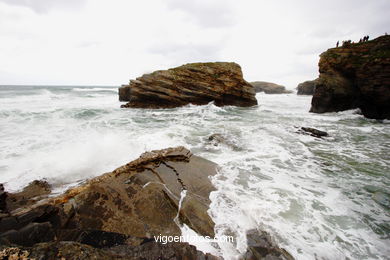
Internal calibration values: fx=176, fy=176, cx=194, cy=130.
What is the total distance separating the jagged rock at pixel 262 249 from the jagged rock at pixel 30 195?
436cm

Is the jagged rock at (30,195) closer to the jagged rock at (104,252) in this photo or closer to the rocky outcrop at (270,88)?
the jagged rock at (104,252)

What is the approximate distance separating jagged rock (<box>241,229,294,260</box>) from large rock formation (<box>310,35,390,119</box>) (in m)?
17.4

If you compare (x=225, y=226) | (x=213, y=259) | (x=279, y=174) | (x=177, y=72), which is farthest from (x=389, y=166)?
(x=177, y=72)

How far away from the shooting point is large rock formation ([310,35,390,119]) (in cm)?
1371

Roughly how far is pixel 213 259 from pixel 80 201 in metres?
2.28

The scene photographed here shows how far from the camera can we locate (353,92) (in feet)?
53.8

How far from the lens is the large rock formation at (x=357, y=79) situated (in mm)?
13706

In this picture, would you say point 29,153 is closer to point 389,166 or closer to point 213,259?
point 213,259

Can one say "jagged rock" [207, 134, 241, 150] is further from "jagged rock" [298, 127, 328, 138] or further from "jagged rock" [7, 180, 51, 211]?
"jagged rock" [7, 180, 51, 211]

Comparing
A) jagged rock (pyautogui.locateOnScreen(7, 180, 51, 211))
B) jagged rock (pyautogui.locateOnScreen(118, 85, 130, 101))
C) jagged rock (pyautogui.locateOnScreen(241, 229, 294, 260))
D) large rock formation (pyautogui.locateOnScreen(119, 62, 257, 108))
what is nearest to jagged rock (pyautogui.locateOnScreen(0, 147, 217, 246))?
jagged rock (pyautogui.locateOnScreen(241, 229, 294, 260))

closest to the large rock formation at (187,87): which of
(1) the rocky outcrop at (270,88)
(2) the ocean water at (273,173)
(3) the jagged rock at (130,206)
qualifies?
(2) the ocean water at (273,173)

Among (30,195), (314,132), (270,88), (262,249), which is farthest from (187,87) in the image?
(270,88)

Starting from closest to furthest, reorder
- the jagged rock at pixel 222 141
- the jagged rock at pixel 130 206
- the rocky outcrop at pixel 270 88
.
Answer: the jagged rock at pixel 130 206 → the jagged rock at pixel 222 141 → the rocky outcrop at pixel 270 88

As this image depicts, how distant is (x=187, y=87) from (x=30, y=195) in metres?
18.0
